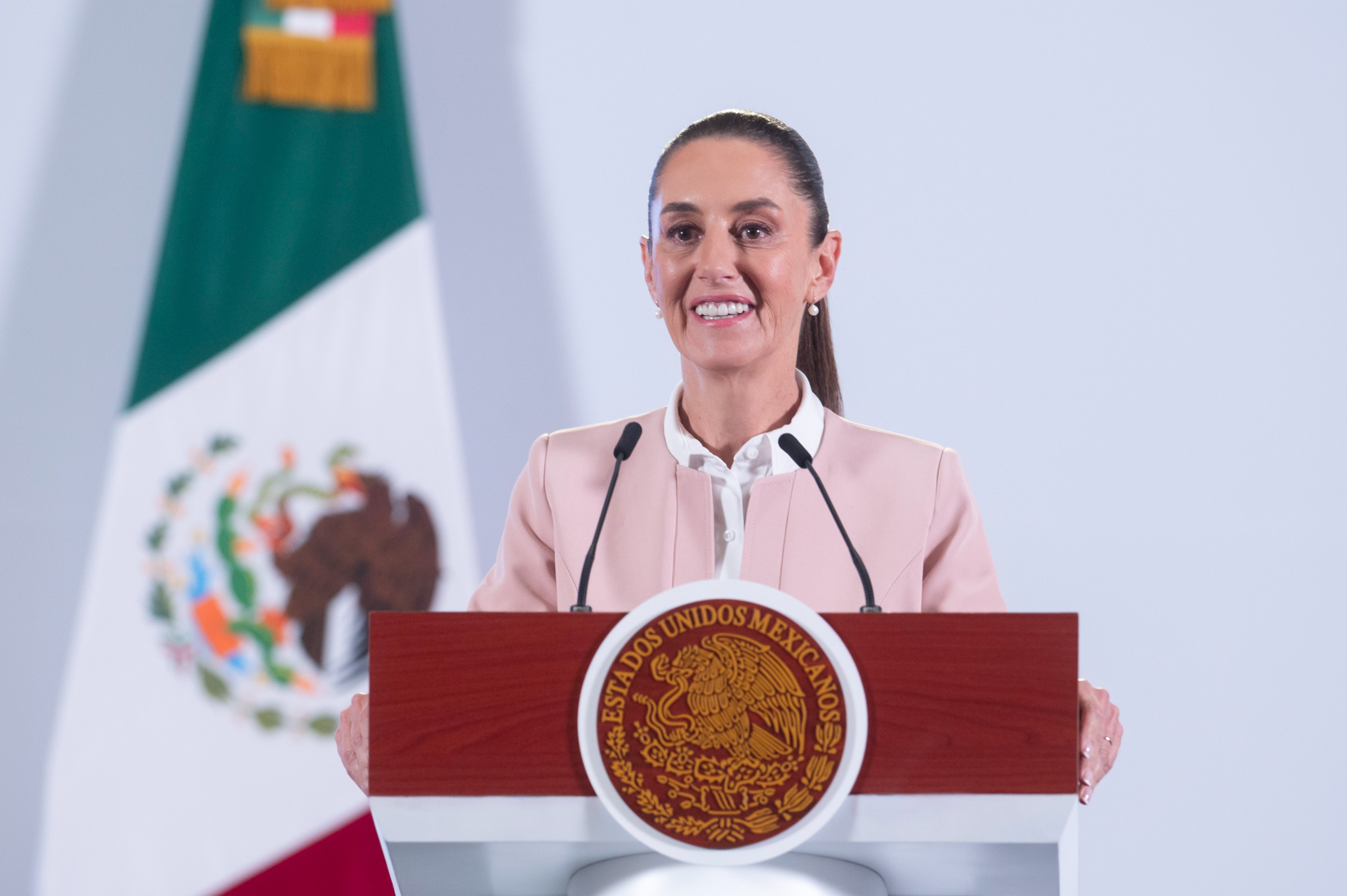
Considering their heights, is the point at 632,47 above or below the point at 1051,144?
above

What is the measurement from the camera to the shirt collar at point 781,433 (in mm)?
1521

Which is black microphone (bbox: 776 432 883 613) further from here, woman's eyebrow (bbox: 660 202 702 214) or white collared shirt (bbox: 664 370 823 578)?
woman's eyebrow (bbox: 660 202 702 214)

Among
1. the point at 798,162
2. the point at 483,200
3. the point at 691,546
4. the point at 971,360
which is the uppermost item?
the point at 483,200

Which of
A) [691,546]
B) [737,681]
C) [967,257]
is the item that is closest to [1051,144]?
[967,257]

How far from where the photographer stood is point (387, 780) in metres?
0.91

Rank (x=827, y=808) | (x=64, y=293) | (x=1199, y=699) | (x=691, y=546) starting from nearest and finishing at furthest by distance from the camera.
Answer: (x=827, y=808) → (x=691, y=546) → (x=1199, y=699) → (x=64, y=293)

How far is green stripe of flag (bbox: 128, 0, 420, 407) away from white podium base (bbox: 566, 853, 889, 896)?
1.99m

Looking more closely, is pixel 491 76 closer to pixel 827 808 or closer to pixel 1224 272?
pixel 1224 272

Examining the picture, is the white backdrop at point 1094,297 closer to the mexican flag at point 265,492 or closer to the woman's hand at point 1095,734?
the mexican flag at point 265,492

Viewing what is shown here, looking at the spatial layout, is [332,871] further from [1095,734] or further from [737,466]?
[1095,734]

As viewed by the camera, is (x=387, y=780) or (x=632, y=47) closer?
(x=387, y=780)

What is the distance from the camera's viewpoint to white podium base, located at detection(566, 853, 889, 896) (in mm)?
889

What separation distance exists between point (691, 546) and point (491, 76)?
5.25ft

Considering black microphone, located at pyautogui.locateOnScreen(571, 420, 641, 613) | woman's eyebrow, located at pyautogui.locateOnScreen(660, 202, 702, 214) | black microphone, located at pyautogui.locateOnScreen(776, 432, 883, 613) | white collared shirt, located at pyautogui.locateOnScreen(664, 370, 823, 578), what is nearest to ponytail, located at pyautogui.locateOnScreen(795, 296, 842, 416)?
white collared shirt, located at pyautogui.locateOnScreen(664, 370, 823, 578)
